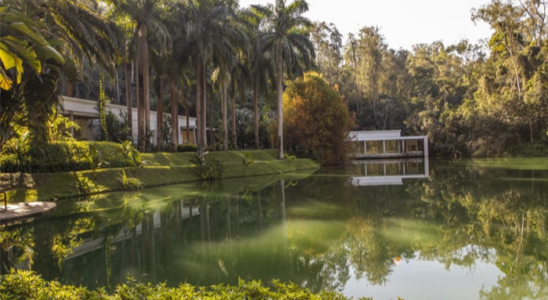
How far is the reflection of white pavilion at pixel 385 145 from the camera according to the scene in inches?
1960

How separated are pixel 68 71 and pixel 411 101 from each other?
5127 cm

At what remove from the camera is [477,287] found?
5789 millimetres

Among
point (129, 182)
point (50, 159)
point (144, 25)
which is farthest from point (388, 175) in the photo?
point (50, 159)

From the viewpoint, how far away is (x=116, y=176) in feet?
60.2

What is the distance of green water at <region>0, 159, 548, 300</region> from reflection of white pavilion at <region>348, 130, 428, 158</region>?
35.4 m

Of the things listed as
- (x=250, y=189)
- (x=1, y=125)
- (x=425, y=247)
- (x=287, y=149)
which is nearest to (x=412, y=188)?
(x=250, y=189)

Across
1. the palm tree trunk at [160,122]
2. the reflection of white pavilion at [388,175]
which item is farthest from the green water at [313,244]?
the palm tree trunk at [160,122]

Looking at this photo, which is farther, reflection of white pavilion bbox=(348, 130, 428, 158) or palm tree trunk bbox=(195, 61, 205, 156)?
reflection of white pavilion bbox=(348, 130, 428, 158)

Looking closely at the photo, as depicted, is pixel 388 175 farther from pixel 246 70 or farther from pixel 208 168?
pixel 246 70

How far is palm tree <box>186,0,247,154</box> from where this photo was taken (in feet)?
82.7

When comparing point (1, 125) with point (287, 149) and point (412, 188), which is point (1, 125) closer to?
point (412, 188)

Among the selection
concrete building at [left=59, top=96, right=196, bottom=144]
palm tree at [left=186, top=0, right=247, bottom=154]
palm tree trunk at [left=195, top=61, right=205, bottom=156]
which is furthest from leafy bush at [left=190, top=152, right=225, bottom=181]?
concrete building at [left=59, top=96, right=196, bottom=144]

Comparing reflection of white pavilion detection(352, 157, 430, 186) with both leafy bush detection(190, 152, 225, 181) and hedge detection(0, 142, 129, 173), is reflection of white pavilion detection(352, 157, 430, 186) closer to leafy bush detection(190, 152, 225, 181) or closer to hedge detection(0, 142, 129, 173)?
leafy bush detection(190, 152, 225, 181)

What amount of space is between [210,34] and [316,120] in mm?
13123
